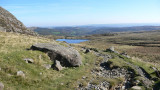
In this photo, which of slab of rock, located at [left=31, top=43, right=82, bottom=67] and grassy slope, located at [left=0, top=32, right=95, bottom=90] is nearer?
grassy slope, located at [left=0, top=32, right=95, bottom=90]

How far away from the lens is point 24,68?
49.2ft

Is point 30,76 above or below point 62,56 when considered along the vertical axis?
below

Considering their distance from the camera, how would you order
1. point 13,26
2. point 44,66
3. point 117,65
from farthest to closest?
point 13,26 < point 117,65 < point 44,66

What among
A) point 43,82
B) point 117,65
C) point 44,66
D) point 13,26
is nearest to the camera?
point 43,82

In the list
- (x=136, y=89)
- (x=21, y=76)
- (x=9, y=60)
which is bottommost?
(x=136, y=89)

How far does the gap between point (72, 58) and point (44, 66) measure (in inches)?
214

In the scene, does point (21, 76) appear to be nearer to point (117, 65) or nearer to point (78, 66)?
point (78, 66)

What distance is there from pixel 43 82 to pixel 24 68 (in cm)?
312

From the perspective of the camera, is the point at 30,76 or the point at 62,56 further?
the point at 62,56

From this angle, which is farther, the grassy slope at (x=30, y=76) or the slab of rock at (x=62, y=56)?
the slab of rock at (x=62, y=56)

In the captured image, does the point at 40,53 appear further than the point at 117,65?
No

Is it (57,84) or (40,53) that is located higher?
(40,53)

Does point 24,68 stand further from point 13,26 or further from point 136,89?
point 13,26

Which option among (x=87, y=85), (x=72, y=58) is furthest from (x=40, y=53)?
(x=87, y=85)
